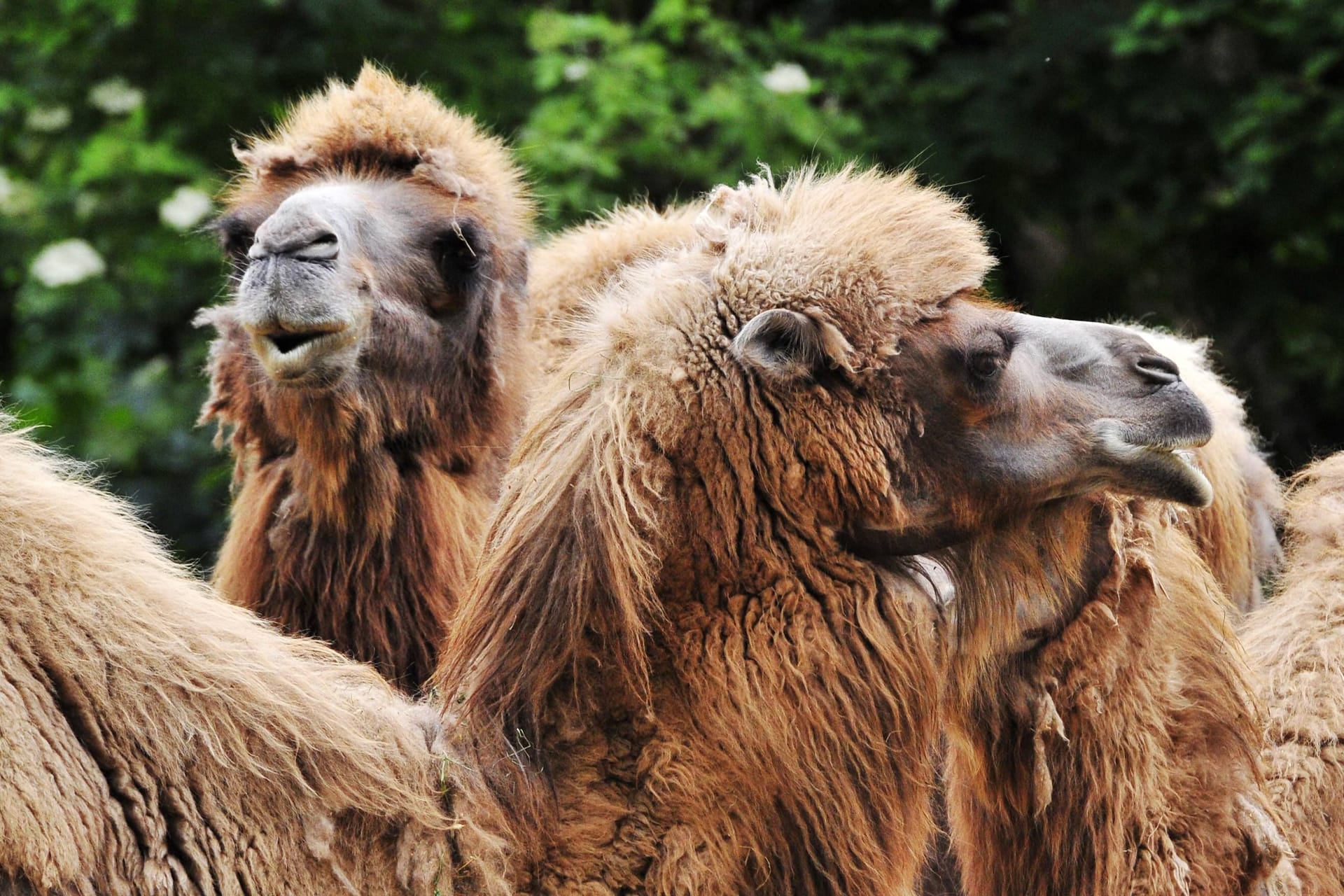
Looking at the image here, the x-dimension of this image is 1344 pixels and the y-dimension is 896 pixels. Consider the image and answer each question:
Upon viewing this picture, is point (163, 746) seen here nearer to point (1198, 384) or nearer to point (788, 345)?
point (788, 345)

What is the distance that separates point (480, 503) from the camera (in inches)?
181

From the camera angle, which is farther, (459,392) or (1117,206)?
(1117,206)

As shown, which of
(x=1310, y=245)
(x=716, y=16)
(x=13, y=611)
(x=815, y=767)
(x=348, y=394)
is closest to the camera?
(x=13, y=611)

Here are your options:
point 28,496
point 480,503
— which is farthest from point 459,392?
point 28,496

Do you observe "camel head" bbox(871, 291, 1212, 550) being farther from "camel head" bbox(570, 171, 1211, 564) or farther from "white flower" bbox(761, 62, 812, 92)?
"white flower" bbox(761, 62, 812, 92)

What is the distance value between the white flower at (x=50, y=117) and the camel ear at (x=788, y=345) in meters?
7.41

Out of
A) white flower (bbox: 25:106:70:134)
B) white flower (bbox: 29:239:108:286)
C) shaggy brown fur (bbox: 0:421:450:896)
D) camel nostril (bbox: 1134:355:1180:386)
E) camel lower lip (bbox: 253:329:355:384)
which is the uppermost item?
white flower (bbox: 25:106:70:134)

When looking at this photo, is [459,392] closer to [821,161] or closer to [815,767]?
[815,767]

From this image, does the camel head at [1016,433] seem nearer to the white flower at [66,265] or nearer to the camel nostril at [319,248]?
the camel nostril at [319,248]

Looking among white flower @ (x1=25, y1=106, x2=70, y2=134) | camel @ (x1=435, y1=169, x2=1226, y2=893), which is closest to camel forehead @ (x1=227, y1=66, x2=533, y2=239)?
camel @ (x1=435, y1=169, x2=1226, y2=893)

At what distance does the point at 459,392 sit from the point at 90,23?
5449 millimetres

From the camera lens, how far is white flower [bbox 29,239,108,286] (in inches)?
330

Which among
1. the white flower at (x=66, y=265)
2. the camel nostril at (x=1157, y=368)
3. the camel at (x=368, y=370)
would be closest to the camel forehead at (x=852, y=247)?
the camel nostril at (x=1157, y=368)

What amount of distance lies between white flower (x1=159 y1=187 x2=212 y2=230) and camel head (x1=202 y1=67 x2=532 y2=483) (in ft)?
9.79
